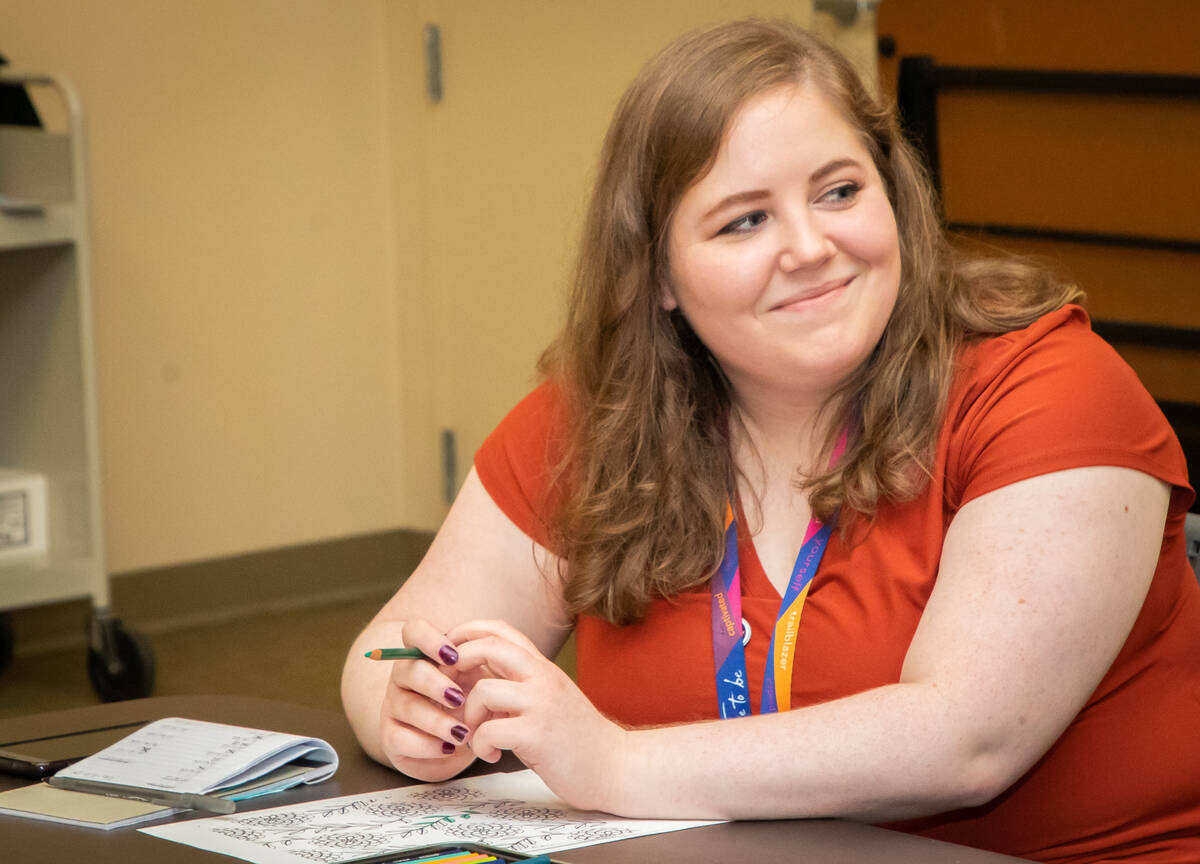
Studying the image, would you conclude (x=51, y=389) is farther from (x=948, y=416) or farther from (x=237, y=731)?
(x=948, y=416)

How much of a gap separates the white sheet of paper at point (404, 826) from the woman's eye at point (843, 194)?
58 centimetres

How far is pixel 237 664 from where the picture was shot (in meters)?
3.55

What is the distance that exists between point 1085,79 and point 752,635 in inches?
64.8

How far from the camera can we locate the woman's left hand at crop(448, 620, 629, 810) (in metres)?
1.14

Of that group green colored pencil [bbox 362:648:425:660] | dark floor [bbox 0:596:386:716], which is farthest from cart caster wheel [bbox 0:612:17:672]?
green colored pencil [bbox 362:648:425:660]

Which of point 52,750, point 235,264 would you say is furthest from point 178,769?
point 235,264

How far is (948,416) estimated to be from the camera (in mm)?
1358

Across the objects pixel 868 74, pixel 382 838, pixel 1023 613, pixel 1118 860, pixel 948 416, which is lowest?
pixel 1118 860

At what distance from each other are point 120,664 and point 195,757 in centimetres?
216

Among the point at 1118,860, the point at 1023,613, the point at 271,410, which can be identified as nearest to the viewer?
the point at 1023,613

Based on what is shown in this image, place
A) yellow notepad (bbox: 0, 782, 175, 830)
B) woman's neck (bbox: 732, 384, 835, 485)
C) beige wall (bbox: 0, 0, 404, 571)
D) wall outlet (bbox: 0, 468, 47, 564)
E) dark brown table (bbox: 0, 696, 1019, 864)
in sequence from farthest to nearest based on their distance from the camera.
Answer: beige wall (bbox: 0, 0, 404, 571)
wall outlet (bbox: 0, 468, 47, 564)
woman's neck (bbox: 732, 384, 835, 485)
yellow notepad (bbox: 0, 782, 175, 830)
dark brown table (bbox: 0, 696, 1019, 864)

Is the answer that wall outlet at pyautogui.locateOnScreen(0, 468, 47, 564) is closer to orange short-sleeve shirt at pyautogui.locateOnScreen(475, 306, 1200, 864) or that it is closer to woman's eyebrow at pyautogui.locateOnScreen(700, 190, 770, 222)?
orange short-sleeve shirt at pyautogui.locateOnScreen(475, 306, 1200, 864)

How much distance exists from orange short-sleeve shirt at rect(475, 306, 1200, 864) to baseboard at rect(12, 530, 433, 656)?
2.65m

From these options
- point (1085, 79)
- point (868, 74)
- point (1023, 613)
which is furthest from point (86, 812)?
point (1085, 79)
